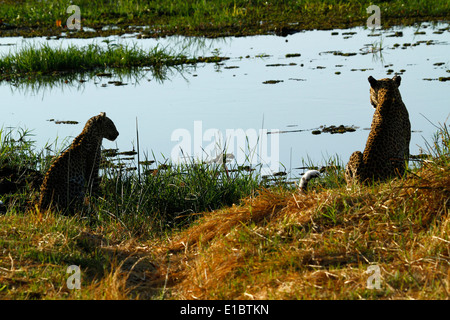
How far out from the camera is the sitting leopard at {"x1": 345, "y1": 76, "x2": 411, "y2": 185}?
6.00 metres

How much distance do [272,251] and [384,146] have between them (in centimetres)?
201

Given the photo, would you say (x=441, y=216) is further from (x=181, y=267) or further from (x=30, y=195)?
(x=30, y=195)

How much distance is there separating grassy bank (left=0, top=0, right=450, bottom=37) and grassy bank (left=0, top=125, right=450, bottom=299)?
12.1 metres

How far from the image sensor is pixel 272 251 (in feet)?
14.4

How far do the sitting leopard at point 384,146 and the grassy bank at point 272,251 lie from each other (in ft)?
2.48

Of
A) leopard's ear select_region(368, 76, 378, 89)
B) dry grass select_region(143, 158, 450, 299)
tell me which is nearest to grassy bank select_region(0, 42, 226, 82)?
leopard's ear select_region(368, 76, 378, 89)

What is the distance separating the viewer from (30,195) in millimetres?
7188
